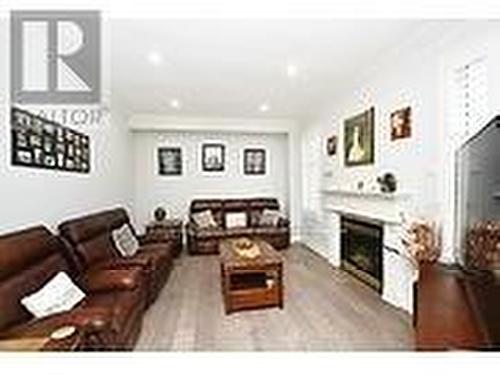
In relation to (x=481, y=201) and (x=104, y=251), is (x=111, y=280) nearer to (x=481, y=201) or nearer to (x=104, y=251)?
(x=104, y=251)

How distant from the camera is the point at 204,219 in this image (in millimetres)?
7617

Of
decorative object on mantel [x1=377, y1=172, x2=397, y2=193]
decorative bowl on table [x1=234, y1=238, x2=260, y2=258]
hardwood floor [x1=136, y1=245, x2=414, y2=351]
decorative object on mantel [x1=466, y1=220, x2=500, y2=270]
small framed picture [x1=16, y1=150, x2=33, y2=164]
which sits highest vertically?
small framed picture [x1=16, y1=150, x2=33, y2=164]

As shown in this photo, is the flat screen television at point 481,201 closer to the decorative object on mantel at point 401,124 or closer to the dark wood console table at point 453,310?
the dark wood console table at point 453,310

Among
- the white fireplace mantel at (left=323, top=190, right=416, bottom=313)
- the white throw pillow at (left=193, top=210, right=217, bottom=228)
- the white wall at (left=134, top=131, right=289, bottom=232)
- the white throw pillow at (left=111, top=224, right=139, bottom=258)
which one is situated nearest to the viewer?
the white fireplace mantel at (left=323, top=190, right=416, bottom=313)

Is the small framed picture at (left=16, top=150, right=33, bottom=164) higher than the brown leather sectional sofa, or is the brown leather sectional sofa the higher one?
the small framed picture at (left=16, top=150, right=33, bottom=164)

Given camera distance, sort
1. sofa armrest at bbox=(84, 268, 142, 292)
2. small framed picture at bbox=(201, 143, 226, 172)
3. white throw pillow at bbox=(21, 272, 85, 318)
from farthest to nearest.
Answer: small framed picture at bbox=(201, 143, 226, 172)
sofa armrest at bbox=(84, 268, 142, 292)
white throw pillow at bbox=(21, 272, 85, 318)

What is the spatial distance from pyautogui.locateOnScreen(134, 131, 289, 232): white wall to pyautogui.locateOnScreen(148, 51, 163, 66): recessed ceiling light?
12.8 ft

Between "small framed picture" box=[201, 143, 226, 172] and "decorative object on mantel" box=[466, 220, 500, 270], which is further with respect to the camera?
"small framed picture" box=[201, 143, 226, 172]

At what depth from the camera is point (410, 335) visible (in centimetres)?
336

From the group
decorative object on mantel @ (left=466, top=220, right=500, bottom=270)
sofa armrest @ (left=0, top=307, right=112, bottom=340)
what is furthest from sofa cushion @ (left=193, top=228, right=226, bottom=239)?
decorative object on mantel @ (left=466, top=220, right=500, bottom=270)

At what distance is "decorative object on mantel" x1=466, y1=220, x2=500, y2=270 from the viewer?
1950 millimetres

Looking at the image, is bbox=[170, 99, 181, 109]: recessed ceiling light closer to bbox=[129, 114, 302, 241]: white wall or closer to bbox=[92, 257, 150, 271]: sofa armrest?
bbox=[129, 114, 302, 241]: white wall

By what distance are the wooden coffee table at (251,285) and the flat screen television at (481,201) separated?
188 cm

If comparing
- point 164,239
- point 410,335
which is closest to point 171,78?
point 164,239
